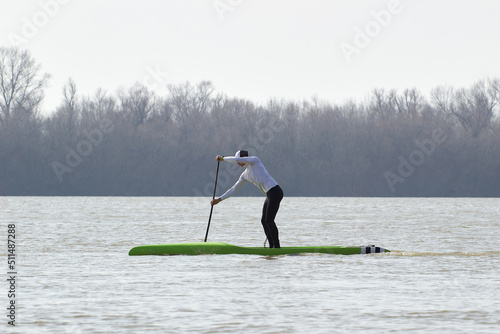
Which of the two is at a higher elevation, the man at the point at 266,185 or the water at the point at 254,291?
the man at the point at 266,185

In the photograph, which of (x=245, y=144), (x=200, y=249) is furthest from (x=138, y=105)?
(x=200, y=249)

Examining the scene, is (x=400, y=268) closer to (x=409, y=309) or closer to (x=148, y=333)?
(x=409, y=309)

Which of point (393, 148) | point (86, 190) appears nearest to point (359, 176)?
point (393, 148)

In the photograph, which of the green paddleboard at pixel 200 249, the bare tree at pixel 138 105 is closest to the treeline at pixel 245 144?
the bare tree at pixel 138 105

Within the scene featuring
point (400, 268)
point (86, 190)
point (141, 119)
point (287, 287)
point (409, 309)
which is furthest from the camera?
point (141, 119)

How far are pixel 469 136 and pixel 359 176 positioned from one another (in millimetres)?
11075

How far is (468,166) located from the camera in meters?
86.6

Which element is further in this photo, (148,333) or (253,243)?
(253,243)

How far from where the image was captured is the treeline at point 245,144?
85.2 meters

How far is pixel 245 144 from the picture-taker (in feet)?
289

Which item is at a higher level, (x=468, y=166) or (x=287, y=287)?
(x=468, y=166)

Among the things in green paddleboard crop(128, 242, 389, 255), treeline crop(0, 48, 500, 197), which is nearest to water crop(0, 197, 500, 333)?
green paddleboard crop(128, 242, 389, 255)

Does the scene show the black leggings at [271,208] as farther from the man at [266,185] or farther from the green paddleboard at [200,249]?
the green paddleboard at [200,249]

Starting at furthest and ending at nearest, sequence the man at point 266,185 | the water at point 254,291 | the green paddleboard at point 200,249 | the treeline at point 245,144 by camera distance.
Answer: the treeline at point 245,144 < the green paddleboard at point 200,249 < the man at point 266,185 < the water at point 254,291
